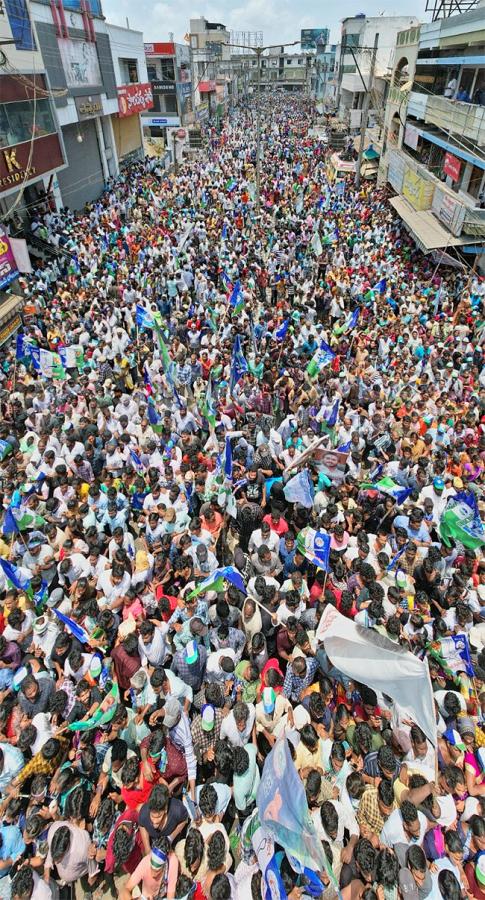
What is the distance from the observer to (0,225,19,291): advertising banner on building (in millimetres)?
12141

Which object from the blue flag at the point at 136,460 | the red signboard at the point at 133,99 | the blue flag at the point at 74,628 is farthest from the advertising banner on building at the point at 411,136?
the blue flag at the point at 74,628

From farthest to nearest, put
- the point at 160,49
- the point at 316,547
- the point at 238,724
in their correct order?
the point at 160,49
the point at 316,547
the point at 238,724

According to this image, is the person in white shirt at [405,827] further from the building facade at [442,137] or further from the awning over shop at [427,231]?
the awning over shop at [427,231]

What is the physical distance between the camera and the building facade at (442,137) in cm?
1410

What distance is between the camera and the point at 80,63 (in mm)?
22141

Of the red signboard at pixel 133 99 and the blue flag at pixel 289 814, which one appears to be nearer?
the blue flag at pixel 289 814

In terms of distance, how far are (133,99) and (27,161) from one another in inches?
757

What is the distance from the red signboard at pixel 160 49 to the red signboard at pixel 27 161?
104 feet

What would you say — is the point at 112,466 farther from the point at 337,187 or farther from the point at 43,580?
the point at 337,187

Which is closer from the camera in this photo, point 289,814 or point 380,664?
point 289,814

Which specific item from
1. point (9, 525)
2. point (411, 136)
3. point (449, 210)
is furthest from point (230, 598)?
point (411, 136)

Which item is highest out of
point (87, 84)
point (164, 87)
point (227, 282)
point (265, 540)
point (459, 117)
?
point (87, 84)

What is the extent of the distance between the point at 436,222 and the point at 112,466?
1416 centimetres

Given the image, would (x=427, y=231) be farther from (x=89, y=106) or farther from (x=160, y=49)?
(x=160, y=49)
